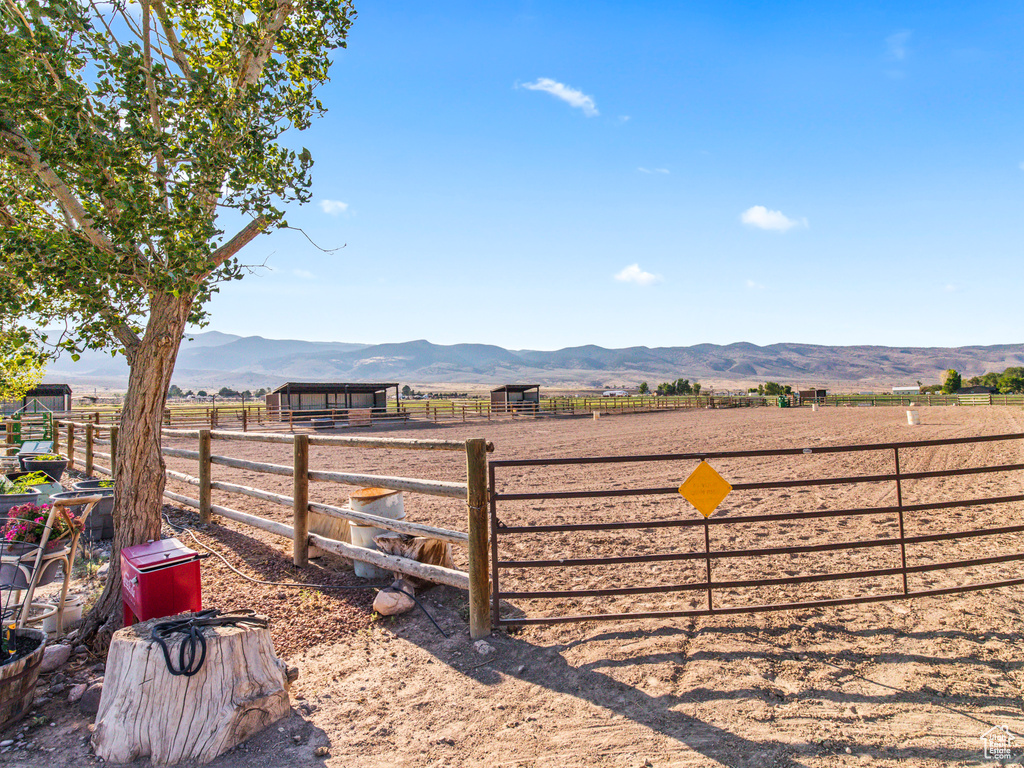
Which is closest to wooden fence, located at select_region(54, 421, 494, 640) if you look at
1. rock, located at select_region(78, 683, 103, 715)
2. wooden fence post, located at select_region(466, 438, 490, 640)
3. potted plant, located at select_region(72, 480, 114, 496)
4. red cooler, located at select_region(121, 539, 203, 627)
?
wooden fence post, located at select_region(466, 438, 490, 640)

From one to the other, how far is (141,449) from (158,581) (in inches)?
46.3

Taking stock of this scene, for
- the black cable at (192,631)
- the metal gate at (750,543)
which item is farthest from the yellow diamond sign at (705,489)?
the black cable at (192,631)

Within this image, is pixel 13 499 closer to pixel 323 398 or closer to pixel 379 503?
pixel 379 503

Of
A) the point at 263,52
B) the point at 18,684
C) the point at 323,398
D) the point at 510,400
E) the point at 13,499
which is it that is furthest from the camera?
the point at 510,400

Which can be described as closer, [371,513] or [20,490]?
[371,513]

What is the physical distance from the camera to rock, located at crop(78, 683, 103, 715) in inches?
139

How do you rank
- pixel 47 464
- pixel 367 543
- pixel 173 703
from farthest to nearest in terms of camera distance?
pixel 47 464 → pixel 367 543 → pixel 173 703

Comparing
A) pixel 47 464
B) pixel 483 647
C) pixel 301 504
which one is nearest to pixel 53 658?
pixel 301 504

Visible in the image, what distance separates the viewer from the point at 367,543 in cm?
550

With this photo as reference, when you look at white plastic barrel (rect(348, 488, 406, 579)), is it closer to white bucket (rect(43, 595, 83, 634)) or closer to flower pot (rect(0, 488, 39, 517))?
white bucket (rect(43, 595, 83, 634))

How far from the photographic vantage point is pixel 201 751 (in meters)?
2.99

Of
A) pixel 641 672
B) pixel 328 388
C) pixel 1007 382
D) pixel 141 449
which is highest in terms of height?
pixel 328 388

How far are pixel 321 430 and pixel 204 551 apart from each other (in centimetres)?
2868

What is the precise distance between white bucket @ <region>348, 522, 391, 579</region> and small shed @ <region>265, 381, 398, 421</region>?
3067 centimetres
